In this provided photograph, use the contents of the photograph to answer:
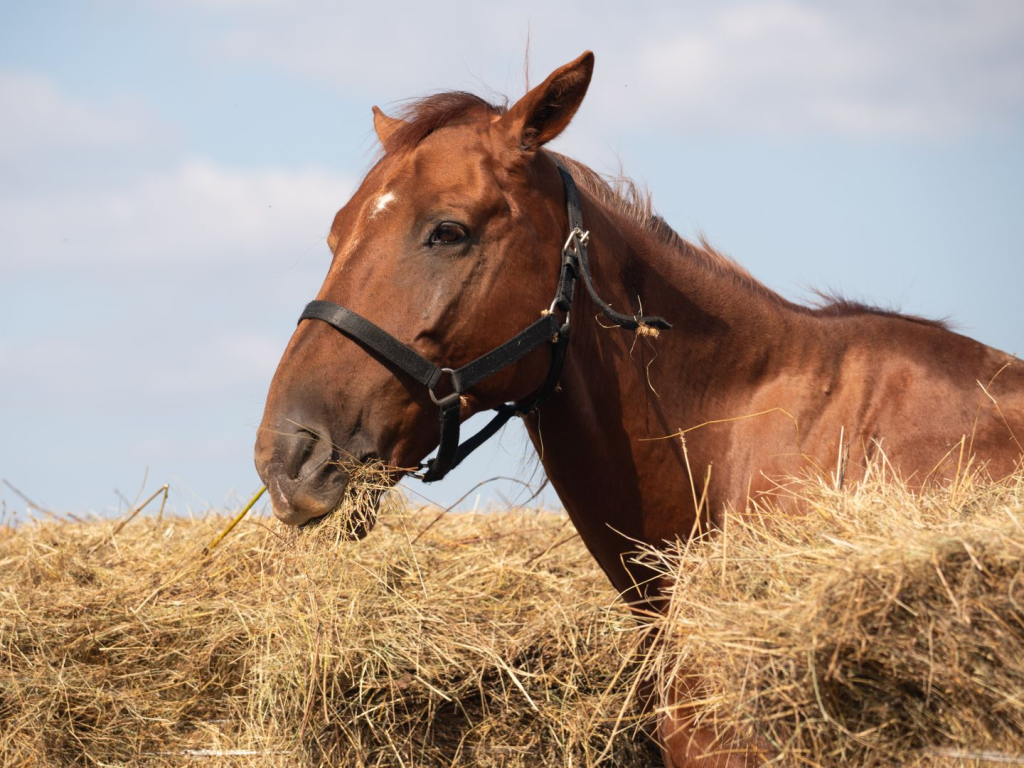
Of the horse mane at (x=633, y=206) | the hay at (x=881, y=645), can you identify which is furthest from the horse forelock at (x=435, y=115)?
the hay at (x=881, y=645)

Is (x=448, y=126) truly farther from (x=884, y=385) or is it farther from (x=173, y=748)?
(x=173, y=748)

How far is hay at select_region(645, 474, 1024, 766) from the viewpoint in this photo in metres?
2.04

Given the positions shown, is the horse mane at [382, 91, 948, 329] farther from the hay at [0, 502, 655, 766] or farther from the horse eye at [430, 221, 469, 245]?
the hay at [0, 502, 655, 766]

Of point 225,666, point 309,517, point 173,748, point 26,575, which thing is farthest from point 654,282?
point 26,575

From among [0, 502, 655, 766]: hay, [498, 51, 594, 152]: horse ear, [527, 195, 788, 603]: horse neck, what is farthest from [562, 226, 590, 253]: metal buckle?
[0, 502, 655, 766]: hay

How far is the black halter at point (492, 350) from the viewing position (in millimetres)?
2939

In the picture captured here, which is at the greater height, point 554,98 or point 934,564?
point 554,98

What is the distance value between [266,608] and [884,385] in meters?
2.41

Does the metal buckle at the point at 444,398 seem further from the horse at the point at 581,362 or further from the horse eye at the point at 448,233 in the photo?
the horse eye at the point at 448,233

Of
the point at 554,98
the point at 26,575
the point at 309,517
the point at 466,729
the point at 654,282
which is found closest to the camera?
the point at 309,517

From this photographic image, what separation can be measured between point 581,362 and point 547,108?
851 millimetres

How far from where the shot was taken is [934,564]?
2.06 metres

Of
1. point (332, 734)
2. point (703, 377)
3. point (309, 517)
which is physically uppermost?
point (703, 377)

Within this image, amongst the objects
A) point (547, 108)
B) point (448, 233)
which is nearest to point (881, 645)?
point (448, 233)
